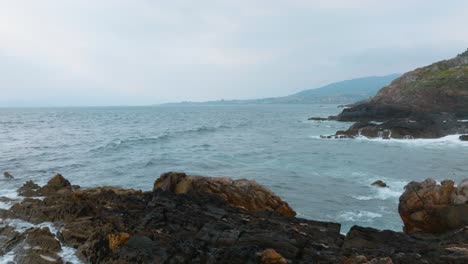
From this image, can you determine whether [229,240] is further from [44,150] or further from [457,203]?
[44,150]

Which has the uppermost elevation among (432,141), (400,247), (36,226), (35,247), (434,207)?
(36,226)

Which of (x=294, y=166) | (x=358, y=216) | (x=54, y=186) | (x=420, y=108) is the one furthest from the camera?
(x=420, y=108)

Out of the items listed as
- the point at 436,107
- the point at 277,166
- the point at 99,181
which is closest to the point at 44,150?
the point at 99,181

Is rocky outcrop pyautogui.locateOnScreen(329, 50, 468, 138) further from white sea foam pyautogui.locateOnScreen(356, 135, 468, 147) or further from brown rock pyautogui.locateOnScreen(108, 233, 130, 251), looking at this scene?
brown rock pyautogui.locateOnScreen(108, 233, 130, 251)

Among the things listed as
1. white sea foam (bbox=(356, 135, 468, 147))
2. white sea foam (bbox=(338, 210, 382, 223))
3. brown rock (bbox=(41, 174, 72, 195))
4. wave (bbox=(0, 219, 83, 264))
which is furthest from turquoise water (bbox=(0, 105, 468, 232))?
wave (bbox=(0, 219, 83, 264))

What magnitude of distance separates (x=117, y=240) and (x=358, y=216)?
1364 centimetres

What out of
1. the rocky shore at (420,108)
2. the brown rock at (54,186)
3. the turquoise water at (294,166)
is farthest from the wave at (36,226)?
the rocky shore at (420,108)

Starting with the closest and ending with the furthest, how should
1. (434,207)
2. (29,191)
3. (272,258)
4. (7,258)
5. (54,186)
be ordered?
(272,258) < (7,258) < (434,207) < (29,191) < (54,186)

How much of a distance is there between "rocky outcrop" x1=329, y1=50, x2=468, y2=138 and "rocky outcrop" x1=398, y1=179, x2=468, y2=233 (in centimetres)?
4070

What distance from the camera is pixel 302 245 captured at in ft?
42.9

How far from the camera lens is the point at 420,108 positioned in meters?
72.2

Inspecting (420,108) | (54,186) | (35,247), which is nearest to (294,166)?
(54,186)

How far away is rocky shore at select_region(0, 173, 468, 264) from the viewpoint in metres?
12.5

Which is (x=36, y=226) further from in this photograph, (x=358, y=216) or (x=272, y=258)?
(x=358, y=216)
